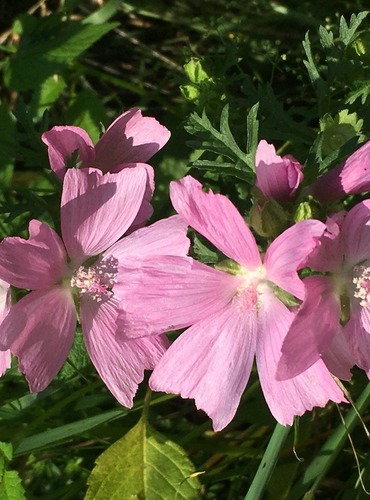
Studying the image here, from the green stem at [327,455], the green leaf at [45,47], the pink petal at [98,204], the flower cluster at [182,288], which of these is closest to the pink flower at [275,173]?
the flower cluster at [182,288]

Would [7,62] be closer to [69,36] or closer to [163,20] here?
[69,36]

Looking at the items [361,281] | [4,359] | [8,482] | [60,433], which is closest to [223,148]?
[361,281]

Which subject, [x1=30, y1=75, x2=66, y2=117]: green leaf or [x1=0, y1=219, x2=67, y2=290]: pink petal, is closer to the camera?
[x1=0, y1=219, x2=67, y2=290]: pink petal

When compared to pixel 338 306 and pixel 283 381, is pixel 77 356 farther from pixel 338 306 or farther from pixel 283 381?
pixel 338 306

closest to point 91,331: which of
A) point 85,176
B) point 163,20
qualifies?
point 85,176

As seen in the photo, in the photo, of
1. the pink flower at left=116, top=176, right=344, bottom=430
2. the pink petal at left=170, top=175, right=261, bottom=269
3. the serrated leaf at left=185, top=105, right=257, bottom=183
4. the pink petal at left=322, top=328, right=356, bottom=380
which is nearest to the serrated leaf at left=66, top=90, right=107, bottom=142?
the serrated leaf at left=185, top=105, right=257, bottom=183

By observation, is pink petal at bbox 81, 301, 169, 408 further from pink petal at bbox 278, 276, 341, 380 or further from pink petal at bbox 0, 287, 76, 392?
pink petal at bbox 278, 276, 341, 380

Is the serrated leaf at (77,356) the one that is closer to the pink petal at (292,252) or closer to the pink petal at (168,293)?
the pink petal at (168,293)
